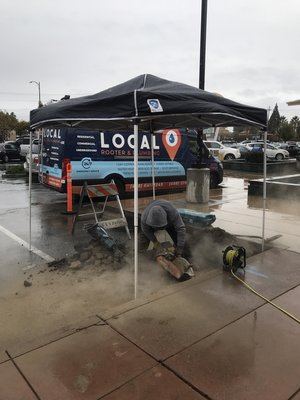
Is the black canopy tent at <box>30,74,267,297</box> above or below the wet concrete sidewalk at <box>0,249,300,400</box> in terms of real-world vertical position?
above

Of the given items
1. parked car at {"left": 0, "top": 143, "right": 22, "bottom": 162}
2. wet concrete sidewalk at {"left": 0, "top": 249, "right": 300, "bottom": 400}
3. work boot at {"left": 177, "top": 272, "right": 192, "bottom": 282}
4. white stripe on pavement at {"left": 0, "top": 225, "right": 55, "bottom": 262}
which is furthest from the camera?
parked car at {"left": 0, "top": 143, "right": 22, "bottom": 162}

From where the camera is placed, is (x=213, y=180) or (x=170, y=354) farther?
(x=213, y=180)

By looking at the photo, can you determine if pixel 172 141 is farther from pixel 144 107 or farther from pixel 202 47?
pixel 144 107

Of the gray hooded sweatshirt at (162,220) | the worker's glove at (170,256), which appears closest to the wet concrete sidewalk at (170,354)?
the worker's glove at (170,256)

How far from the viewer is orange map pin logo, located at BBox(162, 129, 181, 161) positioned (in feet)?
41.3

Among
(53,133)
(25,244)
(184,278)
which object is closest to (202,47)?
(53,133)

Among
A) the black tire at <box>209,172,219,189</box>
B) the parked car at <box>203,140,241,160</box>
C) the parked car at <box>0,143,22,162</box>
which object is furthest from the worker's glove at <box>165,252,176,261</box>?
the parked car at <box>0,143,22,162</box>

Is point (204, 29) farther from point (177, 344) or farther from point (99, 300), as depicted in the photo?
point (177, 344)

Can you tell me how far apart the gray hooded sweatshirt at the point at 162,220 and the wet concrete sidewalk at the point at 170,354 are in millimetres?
917

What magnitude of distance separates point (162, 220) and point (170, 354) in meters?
2.06

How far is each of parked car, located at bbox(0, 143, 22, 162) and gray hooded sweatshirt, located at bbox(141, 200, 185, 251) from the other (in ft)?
86.6

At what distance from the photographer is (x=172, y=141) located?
12.8 meters

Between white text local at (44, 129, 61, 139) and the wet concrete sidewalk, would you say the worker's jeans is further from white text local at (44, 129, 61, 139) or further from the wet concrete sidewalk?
white text local at (44, 129, 61, 139)

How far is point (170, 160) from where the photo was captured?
12.8m
